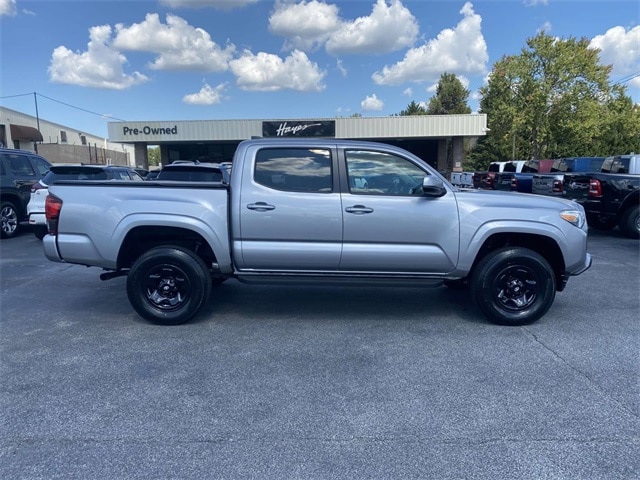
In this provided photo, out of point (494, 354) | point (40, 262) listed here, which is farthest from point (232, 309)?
point (40, 262)

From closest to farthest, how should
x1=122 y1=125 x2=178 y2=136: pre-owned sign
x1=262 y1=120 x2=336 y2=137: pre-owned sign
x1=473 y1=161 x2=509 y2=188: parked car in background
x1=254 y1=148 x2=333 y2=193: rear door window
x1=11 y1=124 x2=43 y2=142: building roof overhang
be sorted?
x1=254 y1=148 x2=333 y2=193: rear door window → x1=473 y1=161 x2=509 y2=188: parked car in background → x1=262 y1=120 x2=336 y2=137: pre-owned sign → x1=122 y1=125 x2=178 y2=136: pre-owned sign → x1=11 y1=124 x2=43 y2=142: building roof overhang

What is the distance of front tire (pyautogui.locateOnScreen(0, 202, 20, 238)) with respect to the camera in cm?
1063

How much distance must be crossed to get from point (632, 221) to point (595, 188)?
1.10 meters

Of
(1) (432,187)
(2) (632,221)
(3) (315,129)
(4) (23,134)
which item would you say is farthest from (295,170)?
(4) (23,134)

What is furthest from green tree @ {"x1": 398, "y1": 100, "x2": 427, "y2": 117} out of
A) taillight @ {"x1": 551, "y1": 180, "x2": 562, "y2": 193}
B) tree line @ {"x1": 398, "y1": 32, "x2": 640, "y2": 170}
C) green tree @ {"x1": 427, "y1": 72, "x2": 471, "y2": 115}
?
taillight @ {"x1": 551, "y1": 180, "x2": 562, "y2": 193}

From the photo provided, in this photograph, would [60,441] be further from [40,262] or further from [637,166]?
[637,166]

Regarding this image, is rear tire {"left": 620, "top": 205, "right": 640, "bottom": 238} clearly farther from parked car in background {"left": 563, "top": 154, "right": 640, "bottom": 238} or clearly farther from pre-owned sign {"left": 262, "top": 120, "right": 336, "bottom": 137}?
pre-owned sign {"left": 262, "top": 120, "right": 336, "bottom": 137}

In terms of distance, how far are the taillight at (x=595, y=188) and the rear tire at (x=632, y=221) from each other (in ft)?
2.56

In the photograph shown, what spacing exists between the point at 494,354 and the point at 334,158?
8.16ft

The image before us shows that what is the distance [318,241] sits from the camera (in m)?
4.69

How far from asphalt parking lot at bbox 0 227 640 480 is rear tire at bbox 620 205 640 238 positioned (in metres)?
5.85

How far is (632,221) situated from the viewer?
10344mm

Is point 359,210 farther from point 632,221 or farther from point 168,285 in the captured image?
point 632,221

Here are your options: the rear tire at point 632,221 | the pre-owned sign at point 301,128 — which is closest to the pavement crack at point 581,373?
the rear tire at point 632,221
